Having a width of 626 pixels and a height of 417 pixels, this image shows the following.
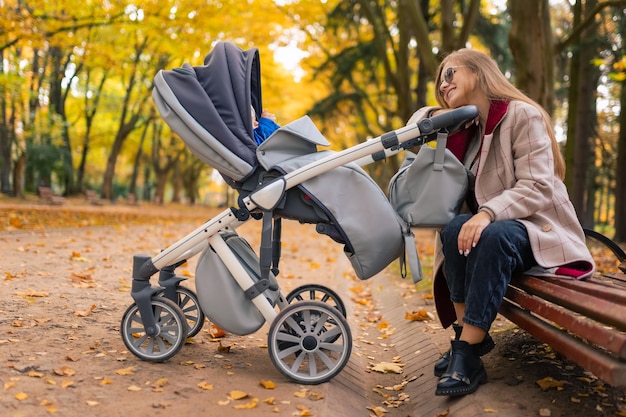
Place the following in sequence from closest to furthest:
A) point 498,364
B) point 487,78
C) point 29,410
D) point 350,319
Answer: point 29,410 < point 487,78 < point 498,364 < point 350,319

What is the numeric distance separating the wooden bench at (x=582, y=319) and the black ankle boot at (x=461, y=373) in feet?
1.08

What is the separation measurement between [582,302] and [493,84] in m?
1.52

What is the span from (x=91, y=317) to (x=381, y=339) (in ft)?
7.95

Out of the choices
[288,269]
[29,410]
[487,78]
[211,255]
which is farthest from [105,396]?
[288,269]

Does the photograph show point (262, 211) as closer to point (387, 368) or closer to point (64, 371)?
point (64, 371)

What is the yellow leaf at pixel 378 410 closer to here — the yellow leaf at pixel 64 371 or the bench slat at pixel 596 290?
the bench slat at pixel 596 290

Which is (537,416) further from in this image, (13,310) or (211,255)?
(13,310)

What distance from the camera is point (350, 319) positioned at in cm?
600

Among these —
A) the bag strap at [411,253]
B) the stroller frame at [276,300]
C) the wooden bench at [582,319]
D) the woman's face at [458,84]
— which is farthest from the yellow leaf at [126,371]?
the woman's face at [458,84]

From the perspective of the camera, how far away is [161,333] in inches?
152

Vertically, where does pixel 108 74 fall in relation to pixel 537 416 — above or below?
above

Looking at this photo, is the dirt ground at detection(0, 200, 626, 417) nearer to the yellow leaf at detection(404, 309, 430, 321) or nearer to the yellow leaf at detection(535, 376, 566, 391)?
the yellow leaf at detection(535, 376, 566, 391)

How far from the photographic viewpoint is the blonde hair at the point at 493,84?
142 inches

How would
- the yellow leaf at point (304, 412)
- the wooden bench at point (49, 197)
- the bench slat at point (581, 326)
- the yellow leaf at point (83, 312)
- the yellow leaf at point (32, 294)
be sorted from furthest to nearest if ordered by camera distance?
the wooden bench at point (49, 197), the yellow leaf at point (32, 294), the yellow leaf at point (83, 312), the yellow leaf at point (304, 412), the bench slat at point (581, 326)
